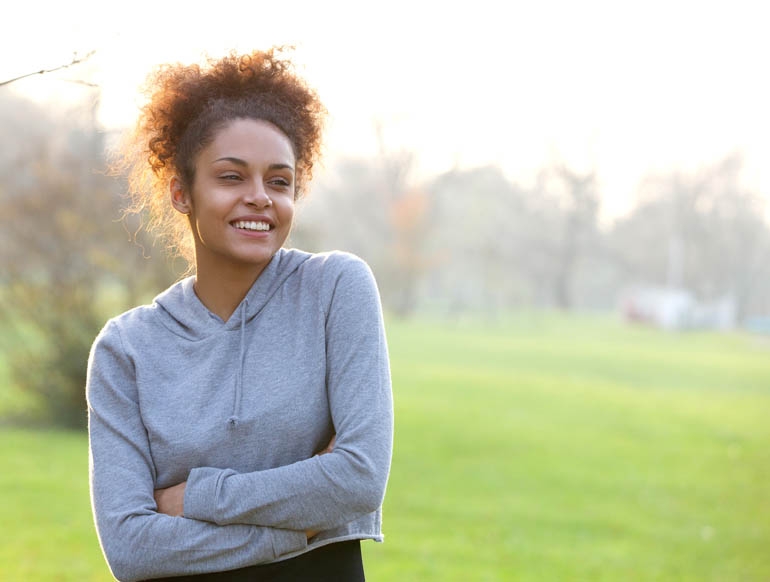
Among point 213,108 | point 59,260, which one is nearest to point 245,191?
point 213,108

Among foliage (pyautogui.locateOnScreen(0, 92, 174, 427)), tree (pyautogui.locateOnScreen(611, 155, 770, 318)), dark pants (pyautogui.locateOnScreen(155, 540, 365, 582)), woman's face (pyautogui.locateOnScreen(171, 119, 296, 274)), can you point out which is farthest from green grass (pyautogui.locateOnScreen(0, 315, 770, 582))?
tree (pyautogui.locateOnScreen(611, 155, 770, 318))

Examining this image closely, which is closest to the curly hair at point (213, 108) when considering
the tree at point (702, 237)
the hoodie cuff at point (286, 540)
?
the hoodie cuff at point (286, 540)

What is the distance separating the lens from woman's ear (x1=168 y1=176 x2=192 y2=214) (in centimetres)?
221

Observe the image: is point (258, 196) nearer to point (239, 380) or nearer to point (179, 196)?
point (179, 196)

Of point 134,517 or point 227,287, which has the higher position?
point 227,287

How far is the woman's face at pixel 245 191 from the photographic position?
209 cm

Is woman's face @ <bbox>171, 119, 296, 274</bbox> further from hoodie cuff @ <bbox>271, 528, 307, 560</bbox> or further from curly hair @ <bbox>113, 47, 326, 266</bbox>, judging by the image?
hoodie cuff @ <bbox>271, 528, 307, 560</bbox>

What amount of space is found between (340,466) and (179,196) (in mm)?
732

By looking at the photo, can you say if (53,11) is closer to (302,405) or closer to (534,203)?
(302,405)

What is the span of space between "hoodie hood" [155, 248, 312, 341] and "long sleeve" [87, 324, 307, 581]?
0.13 meters

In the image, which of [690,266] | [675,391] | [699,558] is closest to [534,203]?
[690,266]

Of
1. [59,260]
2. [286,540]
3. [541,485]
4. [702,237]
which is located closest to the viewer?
[286,540]

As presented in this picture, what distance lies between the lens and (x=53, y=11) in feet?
11.1

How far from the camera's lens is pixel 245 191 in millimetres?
2086
